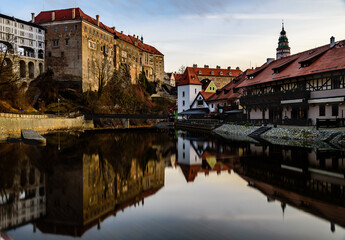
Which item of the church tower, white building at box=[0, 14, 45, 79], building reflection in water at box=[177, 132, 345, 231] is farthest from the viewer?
the church tower

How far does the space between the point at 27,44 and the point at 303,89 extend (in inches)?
2317

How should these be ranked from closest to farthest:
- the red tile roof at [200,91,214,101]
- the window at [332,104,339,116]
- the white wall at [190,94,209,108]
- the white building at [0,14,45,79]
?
the window at [332,104,339,116] → the white wall at [190,94,209,108] → the red tile roof at [200,91,214,101] → the white building at [0,14,45,79]

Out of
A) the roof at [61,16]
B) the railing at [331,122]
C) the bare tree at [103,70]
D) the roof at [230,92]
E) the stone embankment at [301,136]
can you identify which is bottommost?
the stone embankment at [301,136]

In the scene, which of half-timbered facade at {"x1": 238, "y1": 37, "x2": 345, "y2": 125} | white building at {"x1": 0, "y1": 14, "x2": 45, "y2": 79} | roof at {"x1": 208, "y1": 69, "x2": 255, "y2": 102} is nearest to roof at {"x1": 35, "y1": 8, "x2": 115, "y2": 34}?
white building at {"x1": 0, "y1": 14, "x2": 45, "y2": 79}

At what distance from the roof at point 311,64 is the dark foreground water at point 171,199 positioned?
53.3 feet

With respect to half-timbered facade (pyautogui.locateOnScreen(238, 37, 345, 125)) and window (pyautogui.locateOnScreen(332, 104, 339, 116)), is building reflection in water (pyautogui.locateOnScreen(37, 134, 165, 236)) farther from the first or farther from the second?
half-timbered facade (pyautogui.locateOnScreen(238, 37, 345, 125))

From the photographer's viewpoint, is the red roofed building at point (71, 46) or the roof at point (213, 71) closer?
the red roofed building at point (71, 46)

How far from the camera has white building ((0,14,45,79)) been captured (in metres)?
60.9

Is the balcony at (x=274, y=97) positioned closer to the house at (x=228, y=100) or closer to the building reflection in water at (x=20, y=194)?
the house at (x=228, y=100)

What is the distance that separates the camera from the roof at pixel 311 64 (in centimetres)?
2819

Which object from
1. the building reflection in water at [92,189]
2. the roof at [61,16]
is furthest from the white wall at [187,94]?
the building reflection in water at [92,189]

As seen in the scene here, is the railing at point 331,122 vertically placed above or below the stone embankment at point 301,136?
above

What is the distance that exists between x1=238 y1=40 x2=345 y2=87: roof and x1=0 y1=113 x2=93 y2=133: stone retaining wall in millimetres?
29426

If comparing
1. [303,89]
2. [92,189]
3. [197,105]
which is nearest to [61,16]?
[197,105]
